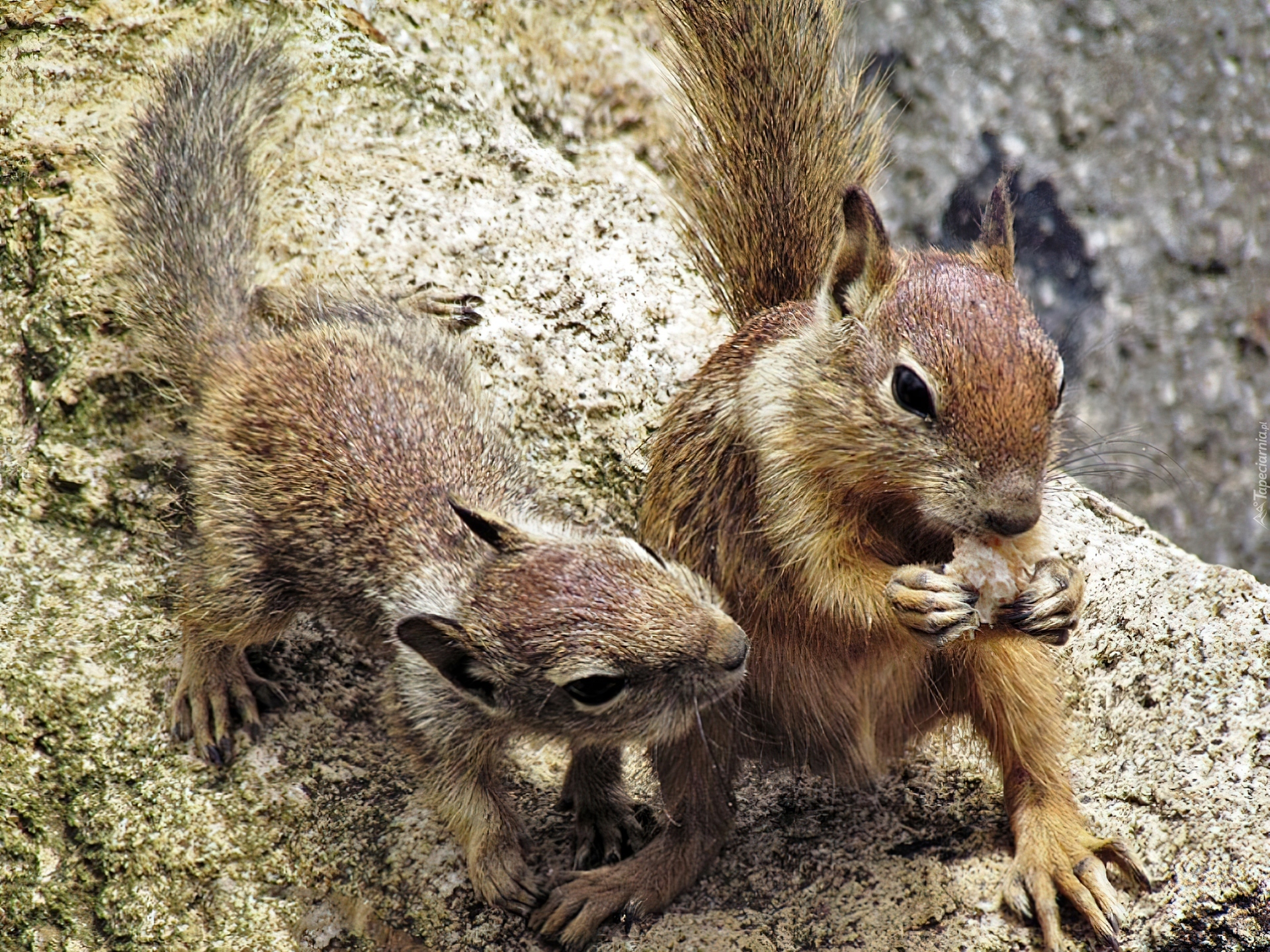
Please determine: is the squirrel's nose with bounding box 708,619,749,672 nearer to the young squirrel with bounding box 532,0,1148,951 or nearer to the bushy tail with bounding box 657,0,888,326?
the young squirrel with bounding box 532,0,1148,951

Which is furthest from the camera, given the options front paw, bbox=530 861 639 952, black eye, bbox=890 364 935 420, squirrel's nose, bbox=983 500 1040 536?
front paw, bbox=530 861 639 952

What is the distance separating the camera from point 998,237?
112 inches

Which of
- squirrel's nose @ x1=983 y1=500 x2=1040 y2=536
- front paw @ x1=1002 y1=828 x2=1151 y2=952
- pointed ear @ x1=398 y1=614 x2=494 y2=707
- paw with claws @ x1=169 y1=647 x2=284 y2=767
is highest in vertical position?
squirrel's nose @ x1=983 y1=500 x2=1040 y2=536

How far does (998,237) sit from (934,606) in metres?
0.93

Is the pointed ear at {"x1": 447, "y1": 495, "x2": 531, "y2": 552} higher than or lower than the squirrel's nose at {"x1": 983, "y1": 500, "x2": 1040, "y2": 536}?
lower

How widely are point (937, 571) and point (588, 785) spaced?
99 centimetres

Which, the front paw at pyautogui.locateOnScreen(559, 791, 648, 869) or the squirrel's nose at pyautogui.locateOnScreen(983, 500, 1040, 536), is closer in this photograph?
the squirrel's nose at pyautogui.locateOnScreen(983, 500, 1040, 536)

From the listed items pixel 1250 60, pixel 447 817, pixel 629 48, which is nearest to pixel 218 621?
pixel 447 817

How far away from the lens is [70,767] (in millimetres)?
2932

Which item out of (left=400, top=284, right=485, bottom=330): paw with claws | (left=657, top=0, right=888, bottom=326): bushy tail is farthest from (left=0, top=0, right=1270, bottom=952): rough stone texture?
(left=657, top=0, right=888, bottom=326): bushy tail

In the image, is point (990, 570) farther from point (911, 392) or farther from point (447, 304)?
point (447, 304)

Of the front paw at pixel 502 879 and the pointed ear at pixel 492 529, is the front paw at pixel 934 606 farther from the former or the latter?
the front paw at pixel 502 879

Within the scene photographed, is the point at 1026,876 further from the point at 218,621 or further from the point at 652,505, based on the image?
the point at 218,621

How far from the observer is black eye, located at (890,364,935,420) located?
2365 mm
